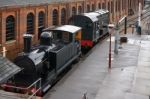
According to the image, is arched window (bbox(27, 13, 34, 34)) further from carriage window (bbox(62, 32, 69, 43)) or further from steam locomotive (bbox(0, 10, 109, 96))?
carriage window (bbox(62, 32, 69, 43))

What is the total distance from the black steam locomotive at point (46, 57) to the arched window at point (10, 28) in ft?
12.0

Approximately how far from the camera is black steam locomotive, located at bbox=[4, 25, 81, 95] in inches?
666

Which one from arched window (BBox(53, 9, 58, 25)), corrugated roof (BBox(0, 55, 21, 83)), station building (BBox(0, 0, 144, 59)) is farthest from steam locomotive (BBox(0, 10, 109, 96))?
arched window (BBox(53, 9, 58, 25))

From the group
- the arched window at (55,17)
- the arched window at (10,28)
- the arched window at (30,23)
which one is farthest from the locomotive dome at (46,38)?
the arched window at (55,17)

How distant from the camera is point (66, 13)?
109 feet

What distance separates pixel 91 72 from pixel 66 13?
40.9ft

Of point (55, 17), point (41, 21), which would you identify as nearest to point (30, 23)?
point (41, 21)

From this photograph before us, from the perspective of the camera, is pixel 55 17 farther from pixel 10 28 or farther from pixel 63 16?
pixel 10 28

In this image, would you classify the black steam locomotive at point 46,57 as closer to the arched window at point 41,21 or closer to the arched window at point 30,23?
the arched window at point 30,23

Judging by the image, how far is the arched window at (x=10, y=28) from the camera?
22759 mm

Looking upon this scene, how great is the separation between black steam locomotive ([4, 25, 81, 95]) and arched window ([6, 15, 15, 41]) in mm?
3653

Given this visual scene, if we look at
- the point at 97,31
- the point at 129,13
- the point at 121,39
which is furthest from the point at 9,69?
the point at 129,13

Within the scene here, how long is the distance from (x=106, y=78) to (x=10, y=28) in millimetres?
7405

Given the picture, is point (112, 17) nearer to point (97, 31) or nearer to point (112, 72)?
point (97, 31)
